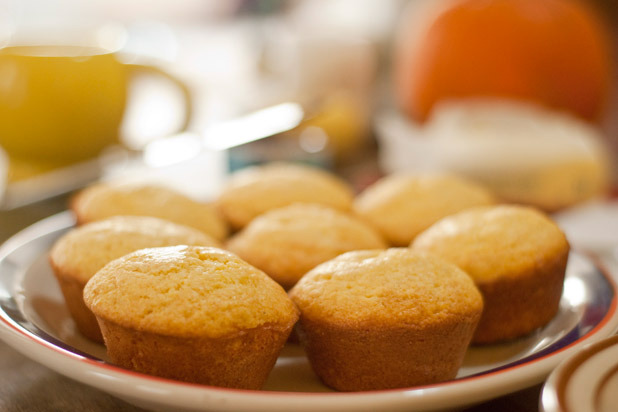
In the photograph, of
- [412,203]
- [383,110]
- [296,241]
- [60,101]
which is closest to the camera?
[296,241]

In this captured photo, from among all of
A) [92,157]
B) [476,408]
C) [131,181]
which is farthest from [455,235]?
[92,157]

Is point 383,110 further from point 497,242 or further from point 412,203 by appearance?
point 497,242

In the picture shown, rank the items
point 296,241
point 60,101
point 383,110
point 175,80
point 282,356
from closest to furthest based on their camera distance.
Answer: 1. point 282,356
2. point 296,241
3. point 60,101
4. point 175,80
5. point 383,110

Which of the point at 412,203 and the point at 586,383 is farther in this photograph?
the point at 412,203

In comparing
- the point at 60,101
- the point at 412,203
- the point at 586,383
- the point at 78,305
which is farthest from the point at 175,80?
the point at 586,383

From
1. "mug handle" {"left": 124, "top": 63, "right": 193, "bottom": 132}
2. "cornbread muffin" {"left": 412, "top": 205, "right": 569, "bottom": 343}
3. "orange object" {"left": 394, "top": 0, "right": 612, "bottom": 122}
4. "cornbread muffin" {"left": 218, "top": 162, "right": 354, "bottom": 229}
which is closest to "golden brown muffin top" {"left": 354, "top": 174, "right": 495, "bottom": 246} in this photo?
"cornbread muffin" {"left": 218, "top": 162, "right": 354, "bottom": 229}

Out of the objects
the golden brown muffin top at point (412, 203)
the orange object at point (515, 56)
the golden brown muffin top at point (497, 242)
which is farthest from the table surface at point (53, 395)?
the orange object at point (515, 56)

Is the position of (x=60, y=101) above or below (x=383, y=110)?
above

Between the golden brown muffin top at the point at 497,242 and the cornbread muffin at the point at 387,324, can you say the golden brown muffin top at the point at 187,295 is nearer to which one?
the cornbread muffin at the point at 387,324
